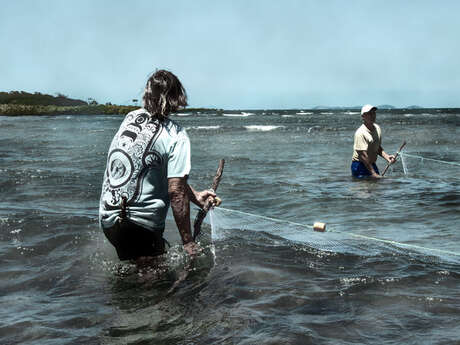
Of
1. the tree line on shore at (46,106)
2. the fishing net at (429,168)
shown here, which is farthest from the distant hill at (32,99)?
the fishing net at (429,168)

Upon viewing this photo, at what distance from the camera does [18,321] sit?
157 inches

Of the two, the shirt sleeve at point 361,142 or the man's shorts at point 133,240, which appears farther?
the shirt sleeve at point 361,142

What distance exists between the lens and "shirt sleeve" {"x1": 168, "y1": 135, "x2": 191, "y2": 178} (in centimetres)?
419

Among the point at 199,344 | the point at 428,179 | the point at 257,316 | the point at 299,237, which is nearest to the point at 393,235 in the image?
the point at 299,237

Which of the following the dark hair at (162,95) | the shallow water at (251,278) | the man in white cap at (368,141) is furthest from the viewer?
the man in white cap at (368,141)

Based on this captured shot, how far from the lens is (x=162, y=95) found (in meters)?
4.31

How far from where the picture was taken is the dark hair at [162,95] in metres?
4.30

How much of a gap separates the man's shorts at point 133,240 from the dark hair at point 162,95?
979mm

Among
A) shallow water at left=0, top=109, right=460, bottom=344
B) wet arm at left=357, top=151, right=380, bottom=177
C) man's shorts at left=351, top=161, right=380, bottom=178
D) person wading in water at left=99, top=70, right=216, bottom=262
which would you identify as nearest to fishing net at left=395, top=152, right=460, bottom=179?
man's shorts at left=351, top=161, right=380, bottom=178

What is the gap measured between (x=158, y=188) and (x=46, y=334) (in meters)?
1.43

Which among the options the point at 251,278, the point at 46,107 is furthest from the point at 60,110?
the point at 251,278

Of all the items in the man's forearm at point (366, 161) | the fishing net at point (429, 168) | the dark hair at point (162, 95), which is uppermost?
the dark hair at point (162, 95)

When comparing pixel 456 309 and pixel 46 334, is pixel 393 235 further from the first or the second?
pixel 46 334

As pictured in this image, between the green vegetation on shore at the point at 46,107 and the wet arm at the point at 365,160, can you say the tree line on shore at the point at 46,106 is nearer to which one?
the green vegetation on shore at the point at 46,107
